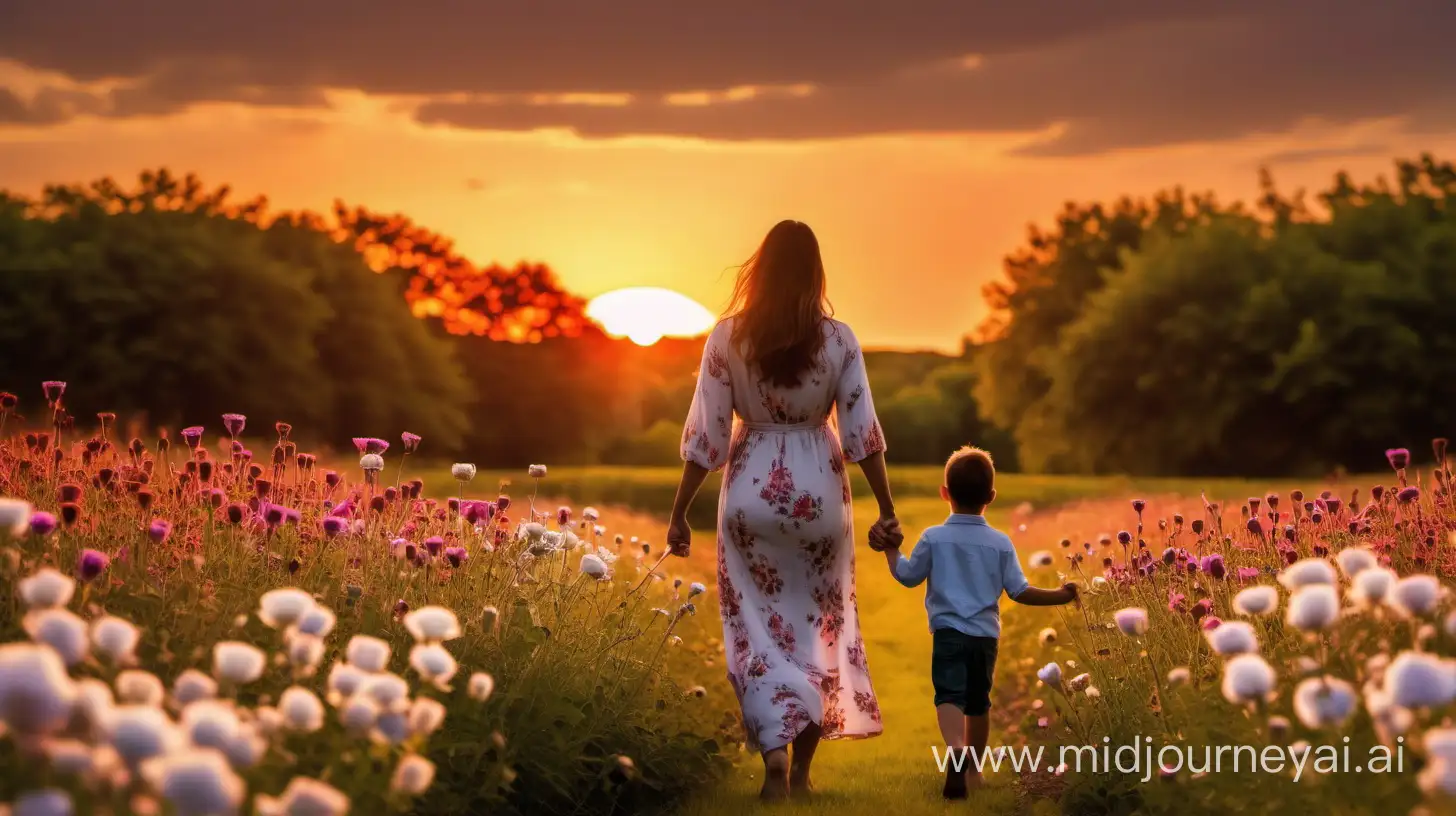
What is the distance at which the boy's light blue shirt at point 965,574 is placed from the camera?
229 inches

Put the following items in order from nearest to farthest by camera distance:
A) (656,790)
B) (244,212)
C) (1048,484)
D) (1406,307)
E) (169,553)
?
(169,553), (656,790), (1048,484), (1406,307), (244,212)

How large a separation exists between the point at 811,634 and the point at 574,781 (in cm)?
142

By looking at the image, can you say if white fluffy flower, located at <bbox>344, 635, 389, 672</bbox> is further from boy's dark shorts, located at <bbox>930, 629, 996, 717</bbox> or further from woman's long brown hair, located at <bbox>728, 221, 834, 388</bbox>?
boy's dark shorts, located at <bbox>930, 629, 996, 717</bbox>

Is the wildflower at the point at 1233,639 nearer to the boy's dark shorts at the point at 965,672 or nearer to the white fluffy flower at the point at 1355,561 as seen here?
the white fluffy flower at the point at 1355,561

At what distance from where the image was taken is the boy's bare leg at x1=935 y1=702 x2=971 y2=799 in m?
5.79

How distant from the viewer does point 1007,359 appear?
156 feet

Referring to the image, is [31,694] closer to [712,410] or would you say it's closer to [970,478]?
[712,410]

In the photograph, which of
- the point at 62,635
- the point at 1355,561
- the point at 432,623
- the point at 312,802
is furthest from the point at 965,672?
the point at 62,635

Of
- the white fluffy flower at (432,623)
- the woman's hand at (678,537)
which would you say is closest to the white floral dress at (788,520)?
the woman's hand at (678,537)

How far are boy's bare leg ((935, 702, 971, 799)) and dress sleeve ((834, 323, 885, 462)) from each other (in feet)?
3.96

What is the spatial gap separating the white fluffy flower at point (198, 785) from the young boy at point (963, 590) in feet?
13.0

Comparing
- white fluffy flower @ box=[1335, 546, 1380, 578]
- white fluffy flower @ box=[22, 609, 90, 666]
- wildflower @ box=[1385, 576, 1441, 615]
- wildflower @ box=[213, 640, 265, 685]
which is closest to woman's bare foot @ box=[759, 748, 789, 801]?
white fluffy flower @ box=[1335, 546, 1380, 578]

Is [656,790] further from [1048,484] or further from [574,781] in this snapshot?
[1048,484]

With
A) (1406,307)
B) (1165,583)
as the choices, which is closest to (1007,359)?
(1406,307)
